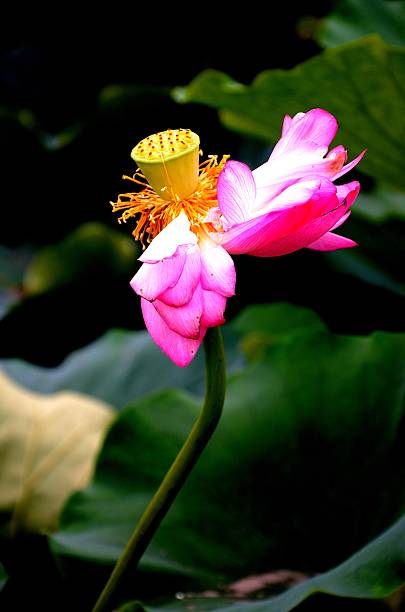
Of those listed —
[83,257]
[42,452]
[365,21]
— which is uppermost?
[365,21]

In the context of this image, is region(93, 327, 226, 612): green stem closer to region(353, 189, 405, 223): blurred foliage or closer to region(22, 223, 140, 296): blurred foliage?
region(353, 189, 405, 223): blurred foliage

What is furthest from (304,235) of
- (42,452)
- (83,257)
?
(83,257)

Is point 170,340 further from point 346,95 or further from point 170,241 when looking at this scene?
point 346,95

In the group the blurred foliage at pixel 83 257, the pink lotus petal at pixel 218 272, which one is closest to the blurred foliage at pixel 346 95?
the pink lotus petal at pixel 218 272

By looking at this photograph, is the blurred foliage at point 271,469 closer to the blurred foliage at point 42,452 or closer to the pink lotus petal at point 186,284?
the blurred foliage at point 42,452

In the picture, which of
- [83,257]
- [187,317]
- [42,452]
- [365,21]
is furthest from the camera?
[83,257]

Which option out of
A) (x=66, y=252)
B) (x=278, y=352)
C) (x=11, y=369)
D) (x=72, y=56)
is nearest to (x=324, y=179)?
(x=278, y=352)

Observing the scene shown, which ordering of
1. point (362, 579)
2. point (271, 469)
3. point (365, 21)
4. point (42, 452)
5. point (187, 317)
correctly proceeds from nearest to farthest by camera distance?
1. point (187, 317)
2. point (362, 579)
3. point (271, 469)
4. point (42, 452)
5. point (365, 21)
